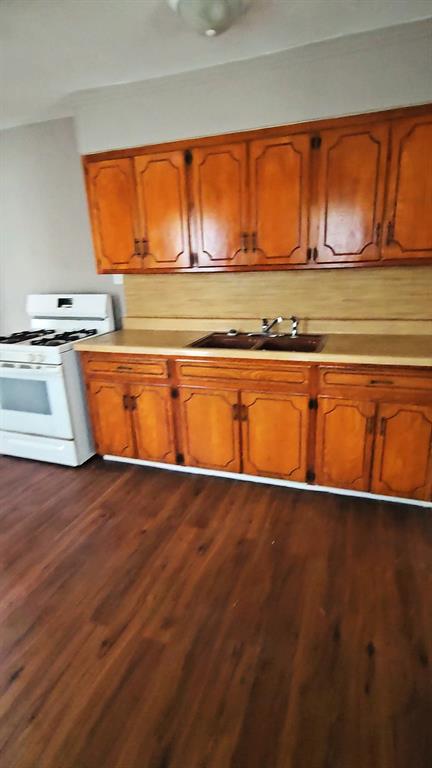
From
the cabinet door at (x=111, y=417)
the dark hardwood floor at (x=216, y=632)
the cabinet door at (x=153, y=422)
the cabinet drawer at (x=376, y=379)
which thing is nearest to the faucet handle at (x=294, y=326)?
the cabinet drawer at (x=376, y=379)

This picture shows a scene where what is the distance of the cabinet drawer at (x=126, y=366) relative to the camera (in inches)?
104

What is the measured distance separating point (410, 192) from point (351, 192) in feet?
0.98

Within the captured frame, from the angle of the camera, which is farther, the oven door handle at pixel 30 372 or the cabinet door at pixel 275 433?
the oven door handle at pixel 30 372

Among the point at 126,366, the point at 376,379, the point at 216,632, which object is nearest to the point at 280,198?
the point at 376,379

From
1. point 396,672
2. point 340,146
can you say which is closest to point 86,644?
point 396,672

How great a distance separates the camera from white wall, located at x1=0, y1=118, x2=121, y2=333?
3205mm

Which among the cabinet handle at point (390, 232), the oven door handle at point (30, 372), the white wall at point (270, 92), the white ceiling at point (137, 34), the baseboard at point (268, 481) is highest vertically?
the white ceiling at point (137, 34)

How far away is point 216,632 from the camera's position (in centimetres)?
165

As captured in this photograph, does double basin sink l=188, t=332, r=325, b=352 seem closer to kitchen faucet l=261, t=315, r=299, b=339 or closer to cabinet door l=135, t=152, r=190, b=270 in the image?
kitchen faucet l=261, t=315, r=299, b=339

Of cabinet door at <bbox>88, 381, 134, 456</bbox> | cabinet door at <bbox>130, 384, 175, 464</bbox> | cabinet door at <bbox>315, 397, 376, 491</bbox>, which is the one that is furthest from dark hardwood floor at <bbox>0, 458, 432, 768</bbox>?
cabinet door at <bbox>88, 381, 134, 456</bbox>

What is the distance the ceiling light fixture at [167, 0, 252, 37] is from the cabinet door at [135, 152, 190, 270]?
0.78 m

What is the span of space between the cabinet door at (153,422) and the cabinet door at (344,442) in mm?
974

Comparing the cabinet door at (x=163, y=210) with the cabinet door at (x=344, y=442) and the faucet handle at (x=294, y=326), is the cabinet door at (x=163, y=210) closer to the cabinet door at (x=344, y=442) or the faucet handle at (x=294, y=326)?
the faucet handle at (x=294, y=326)

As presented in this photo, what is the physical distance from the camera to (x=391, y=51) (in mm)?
2031
